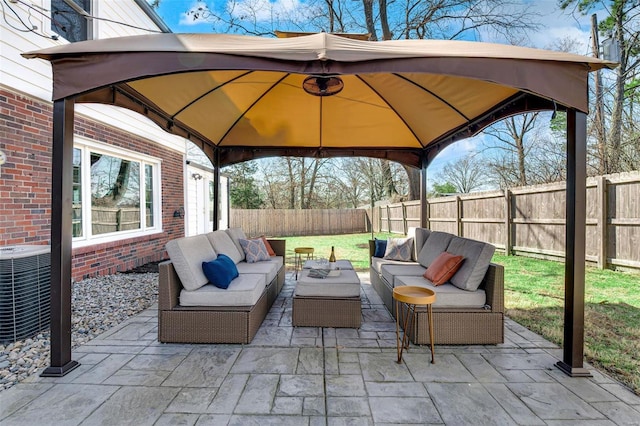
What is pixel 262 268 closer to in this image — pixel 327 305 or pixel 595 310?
pixel 327 305

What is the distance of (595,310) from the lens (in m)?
4.09

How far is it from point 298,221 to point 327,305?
1237 centimetres

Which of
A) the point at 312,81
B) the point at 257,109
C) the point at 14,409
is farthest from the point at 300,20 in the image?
the point at 14,409

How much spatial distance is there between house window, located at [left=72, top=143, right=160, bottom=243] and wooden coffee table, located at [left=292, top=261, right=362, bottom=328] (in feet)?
13.7

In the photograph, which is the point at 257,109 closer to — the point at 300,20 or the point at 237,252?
the point at 237,252

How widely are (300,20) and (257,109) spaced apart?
23.4 ft

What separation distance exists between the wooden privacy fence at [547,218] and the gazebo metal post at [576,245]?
411 centimetres

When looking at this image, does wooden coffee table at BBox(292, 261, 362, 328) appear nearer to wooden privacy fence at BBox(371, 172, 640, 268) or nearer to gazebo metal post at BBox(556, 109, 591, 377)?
gazebo metal post at BBox(556, 109, 591, 377)

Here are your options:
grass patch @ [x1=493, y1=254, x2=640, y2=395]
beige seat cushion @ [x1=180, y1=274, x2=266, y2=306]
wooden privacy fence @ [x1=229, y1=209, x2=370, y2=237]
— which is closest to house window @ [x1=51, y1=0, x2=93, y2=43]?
beige seat cushion @ [x1=180, y1=274, x2=266, y2=306]

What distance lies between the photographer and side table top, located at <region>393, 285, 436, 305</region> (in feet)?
9.09

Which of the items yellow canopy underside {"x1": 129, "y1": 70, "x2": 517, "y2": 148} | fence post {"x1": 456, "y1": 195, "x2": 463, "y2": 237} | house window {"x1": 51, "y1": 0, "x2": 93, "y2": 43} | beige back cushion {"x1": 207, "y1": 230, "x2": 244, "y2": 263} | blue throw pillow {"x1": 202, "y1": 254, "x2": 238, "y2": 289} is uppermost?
house window {"x1": 51, "y1": 0, "x2": 93, "y2": 43}

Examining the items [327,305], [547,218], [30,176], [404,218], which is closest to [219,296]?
[327,305]

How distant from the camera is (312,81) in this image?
13.4 feet

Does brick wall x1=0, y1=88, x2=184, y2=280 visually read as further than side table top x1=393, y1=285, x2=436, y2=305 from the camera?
Yes
